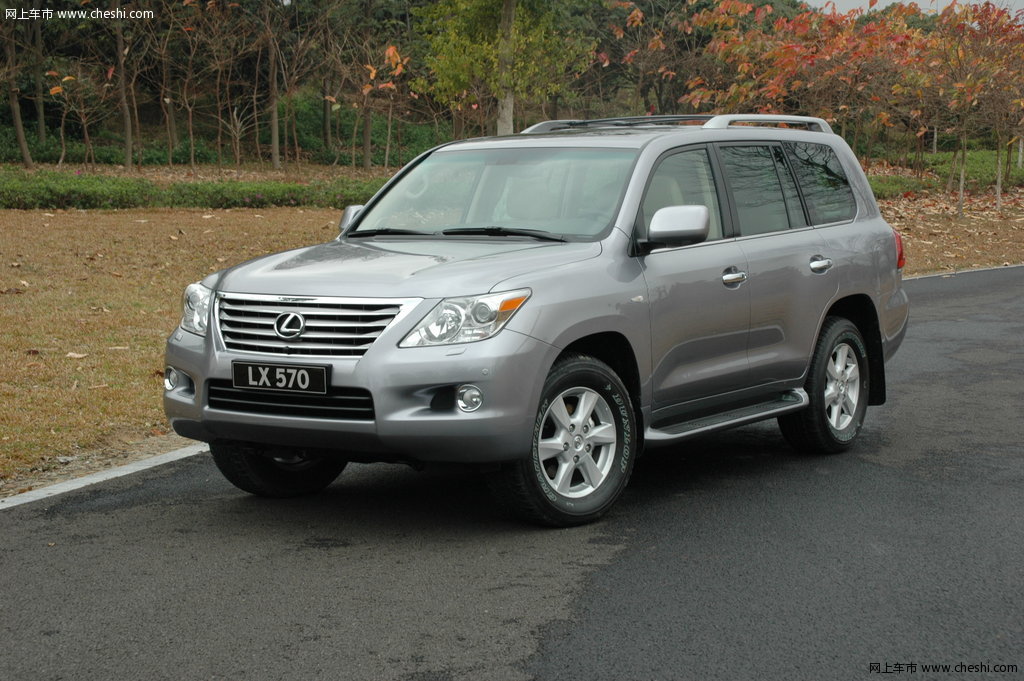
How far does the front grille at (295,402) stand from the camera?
212 inches

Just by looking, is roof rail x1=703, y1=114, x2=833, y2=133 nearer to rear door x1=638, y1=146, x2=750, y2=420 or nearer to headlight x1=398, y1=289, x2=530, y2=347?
rear door x1=638, y1=146, x2=750, y2=420

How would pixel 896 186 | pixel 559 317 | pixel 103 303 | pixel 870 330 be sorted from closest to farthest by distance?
1. pixel 559 317
2. pixel 870 330
3. pixel 103 303
4. pixel 896 186

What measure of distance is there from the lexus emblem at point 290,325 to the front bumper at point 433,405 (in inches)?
4.1

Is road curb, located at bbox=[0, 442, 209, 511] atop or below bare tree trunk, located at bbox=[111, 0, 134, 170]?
below

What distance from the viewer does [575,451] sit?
5883mm

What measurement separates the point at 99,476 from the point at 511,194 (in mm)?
2710

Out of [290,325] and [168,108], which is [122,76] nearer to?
[168,108]

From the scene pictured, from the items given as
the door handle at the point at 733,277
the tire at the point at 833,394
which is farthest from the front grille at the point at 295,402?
the tire at the point at 833,394

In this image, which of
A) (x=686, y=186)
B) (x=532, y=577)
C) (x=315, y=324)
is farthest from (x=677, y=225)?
(x=532, y=577)

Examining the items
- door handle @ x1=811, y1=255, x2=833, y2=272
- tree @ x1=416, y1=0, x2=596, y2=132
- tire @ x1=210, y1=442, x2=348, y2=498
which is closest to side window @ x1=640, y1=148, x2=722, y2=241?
door handle @ x1=811, y1=255, x2=833, y2=272

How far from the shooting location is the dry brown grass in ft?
26.6

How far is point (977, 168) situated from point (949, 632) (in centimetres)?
4880

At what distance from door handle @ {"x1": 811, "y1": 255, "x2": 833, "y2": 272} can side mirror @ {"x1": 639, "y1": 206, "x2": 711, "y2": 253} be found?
140 centimetres

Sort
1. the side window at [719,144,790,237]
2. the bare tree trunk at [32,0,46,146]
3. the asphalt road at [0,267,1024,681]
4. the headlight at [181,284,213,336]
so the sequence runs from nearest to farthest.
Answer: the asphalt road at [0,267,1024,681] → the headlight at [181,284,213,336] → the side window at [719,144,790,237] → the bare tree trunk at [32,0,46,146]
